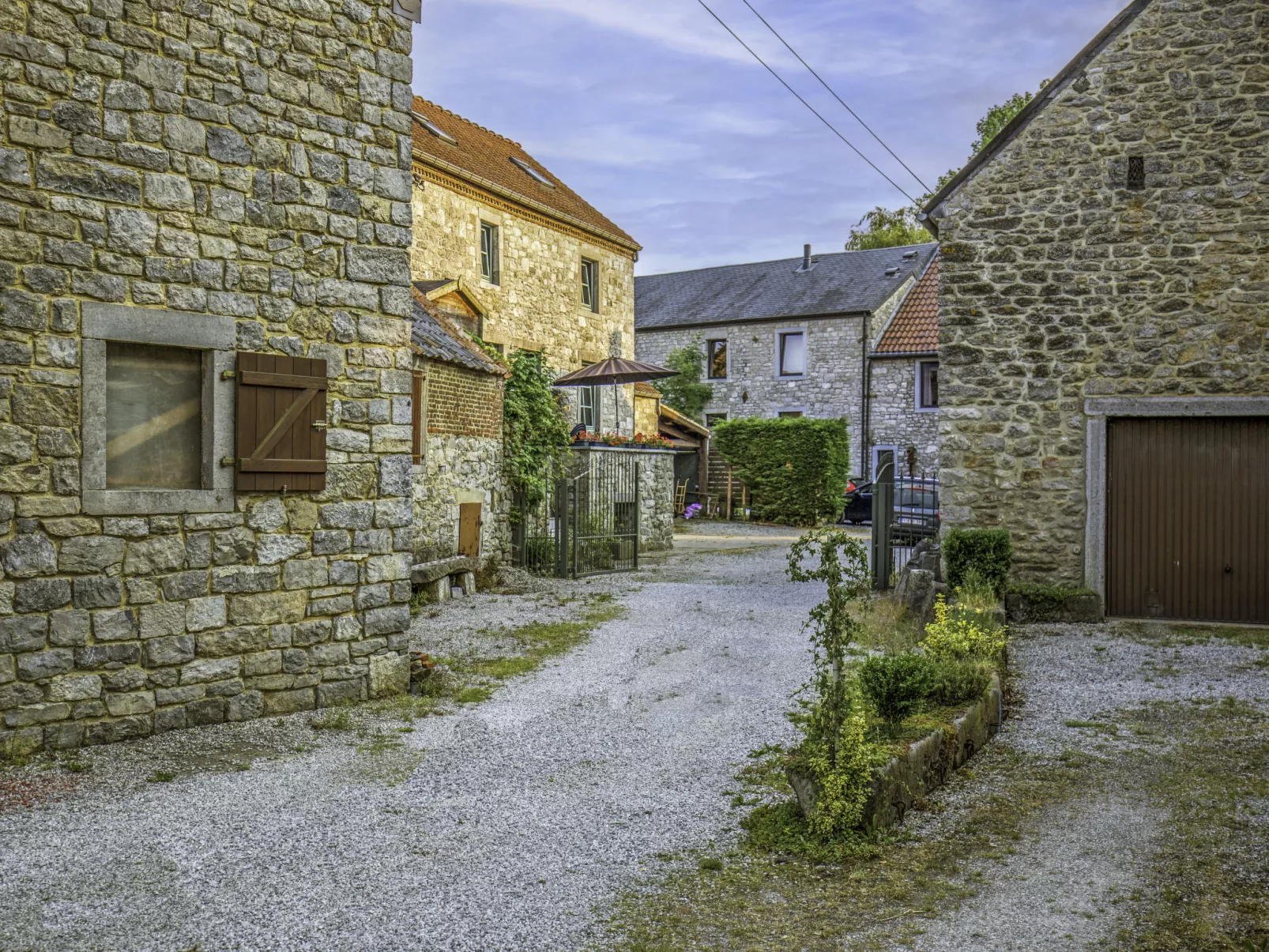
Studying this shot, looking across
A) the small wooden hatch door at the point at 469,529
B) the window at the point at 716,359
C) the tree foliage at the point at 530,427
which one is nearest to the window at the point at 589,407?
the tree foliage at the point at 530,427

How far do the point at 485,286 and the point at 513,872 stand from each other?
1683 centimetres

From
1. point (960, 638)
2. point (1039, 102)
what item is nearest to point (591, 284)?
point (1039, 102)

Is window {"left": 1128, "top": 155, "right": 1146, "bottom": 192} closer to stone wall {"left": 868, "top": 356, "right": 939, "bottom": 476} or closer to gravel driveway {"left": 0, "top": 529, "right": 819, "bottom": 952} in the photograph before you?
gravel driveway {"left": 0, "top": 529, "right": 819, "bottom": 952}

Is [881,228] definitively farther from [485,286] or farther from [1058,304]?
[1058,304]

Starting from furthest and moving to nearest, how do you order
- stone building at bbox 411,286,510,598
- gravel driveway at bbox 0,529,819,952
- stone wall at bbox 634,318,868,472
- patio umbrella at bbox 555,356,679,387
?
stone wall at bbox 634,318,868,472 < patio umbrella at bbox 555,356,679,387 < stone building at bbox 411,286,510,598 < gravel driveway at bbox 0,529,819,952

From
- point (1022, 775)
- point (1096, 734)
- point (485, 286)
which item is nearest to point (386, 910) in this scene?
point (1022, 775)

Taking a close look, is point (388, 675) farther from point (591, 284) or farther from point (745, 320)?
point (745, 320)

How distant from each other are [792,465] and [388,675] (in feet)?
65.3

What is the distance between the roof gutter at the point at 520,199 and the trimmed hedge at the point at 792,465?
5.46 metres

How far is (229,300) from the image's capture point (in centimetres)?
641

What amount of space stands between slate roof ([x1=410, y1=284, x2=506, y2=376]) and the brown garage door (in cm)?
687

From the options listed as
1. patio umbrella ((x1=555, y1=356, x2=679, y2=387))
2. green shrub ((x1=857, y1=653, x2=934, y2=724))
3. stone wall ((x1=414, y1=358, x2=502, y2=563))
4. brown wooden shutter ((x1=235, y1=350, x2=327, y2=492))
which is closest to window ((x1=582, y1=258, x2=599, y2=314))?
patio umbrella ((x1=555, y1=356, x2=679, y2=387))

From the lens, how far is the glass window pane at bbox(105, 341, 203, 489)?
606 centimetres

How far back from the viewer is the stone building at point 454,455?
11328 millimetres
